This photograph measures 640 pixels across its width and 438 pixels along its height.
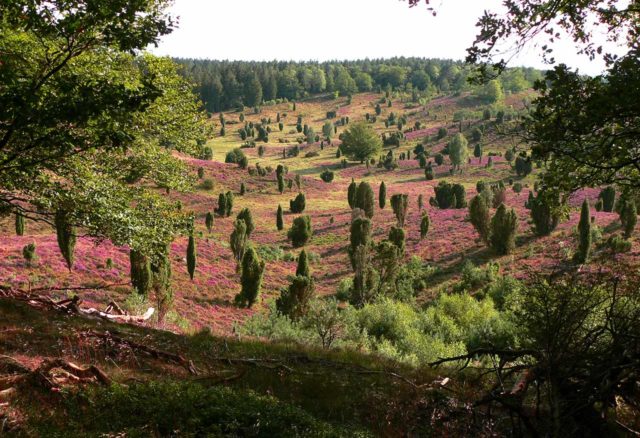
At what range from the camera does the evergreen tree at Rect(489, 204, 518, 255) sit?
A: 38562mm

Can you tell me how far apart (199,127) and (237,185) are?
52.7 meters

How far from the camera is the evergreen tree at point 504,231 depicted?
127ft

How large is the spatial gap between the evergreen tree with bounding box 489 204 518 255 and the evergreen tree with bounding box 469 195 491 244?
1431 mm

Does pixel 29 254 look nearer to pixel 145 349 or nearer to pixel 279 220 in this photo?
pixel 145 349

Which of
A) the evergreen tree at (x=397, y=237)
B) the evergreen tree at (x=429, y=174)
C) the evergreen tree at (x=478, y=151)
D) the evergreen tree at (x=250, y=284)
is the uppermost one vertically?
the evergreen tree at (x=478, y=151)

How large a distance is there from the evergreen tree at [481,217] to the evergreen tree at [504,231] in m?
1.43

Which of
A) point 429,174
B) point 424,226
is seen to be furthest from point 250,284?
point 429,174

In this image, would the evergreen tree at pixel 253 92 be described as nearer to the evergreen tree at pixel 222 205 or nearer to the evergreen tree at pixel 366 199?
the evergreen tree at pixel 222 205

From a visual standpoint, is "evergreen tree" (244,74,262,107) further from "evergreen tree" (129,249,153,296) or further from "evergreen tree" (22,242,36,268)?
"evergreen tree" (129,249,153,296)

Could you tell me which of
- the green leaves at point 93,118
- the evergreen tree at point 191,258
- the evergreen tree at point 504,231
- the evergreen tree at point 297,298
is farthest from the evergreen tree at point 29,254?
the evergreen tree at point 504,231

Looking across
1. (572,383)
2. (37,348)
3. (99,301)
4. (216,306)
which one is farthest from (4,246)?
(572,383)

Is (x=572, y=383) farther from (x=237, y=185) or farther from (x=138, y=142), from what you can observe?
(x=237, y=185)

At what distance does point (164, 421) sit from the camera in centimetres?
509

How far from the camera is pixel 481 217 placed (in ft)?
136
